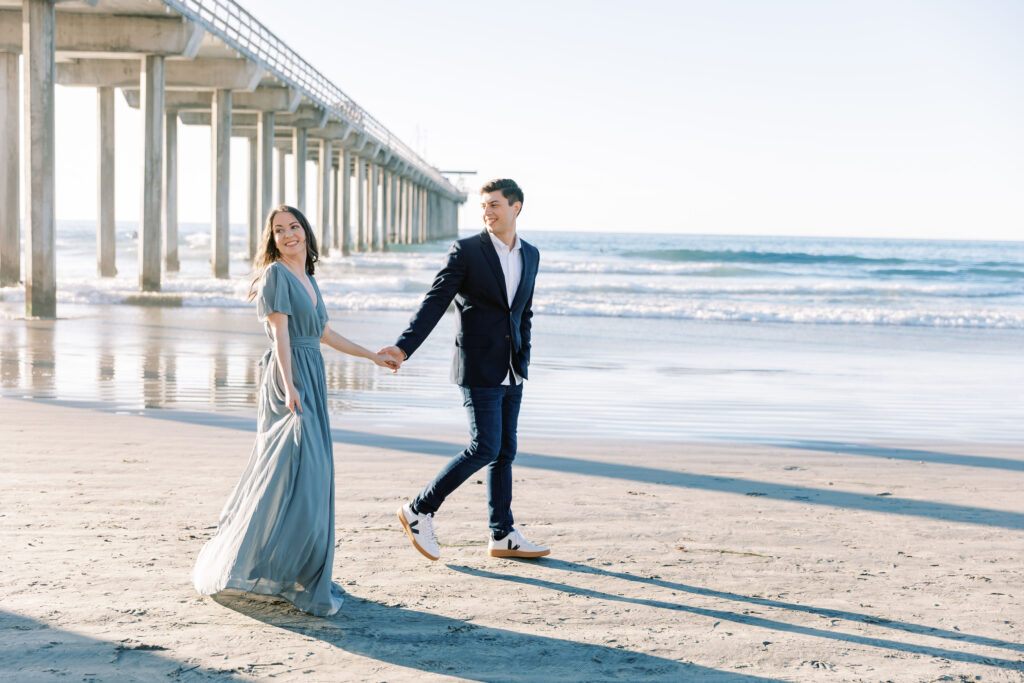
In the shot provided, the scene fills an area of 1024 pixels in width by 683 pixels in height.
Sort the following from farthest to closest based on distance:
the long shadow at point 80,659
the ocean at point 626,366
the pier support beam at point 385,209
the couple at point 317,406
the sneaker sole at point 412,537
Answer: the pier support beam at point 385,209 < the ocean at point 626,366 < the sneaker sole at point 412,537 < the couple at point 317,406 < the long shadow at point 80,659

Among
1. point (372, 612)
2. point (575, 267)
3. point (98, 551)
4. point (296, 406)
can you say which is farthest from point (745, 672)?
point (575, 267)

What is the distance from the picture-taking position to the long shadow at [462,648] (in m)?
2.83

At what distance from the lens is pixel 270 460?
335cm

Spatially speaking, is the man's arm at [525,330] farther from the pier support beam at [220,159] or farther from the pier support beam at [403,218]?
the pier support beam at [403,218]

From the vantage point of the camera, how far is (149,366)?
31.0 feet

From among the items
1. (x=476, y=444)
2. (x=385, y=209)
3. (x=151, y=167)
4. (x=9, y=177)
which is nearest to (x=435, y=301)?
(x=476, y=444)

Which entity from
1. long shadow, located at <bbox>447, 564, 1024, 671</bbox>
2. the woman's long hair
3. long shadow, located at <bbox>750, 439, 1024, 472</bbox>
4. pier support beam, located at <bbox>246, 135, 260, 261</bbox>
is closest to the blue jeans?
long shadow, located at <bbox>447, 564, 1024, 671</bbox>

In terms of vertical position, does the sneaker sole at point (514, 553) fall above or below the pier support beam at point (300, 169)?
below

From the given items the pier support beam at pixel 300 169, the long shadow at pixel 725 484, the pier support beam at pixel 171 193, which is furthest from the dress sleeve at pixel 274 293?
the pier support beam at pixel 300 169

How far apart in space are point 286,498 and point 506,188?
148 cm

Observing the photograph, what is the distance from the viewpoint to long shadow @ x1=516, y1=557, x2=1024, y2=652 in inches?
125

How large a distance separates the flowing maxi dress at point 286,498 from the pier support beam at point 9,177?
1538cm

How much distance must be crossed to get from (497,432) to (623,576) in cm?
73

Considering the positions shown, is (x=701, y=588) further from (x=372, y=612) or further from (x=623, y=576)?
(x=372, y=612)
